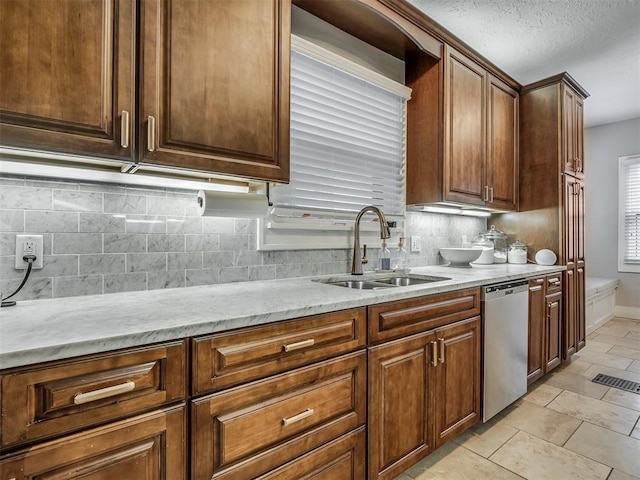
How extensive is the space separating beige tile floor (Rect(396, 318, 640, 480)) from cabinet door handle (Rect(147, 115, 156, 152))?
1869 millimetres

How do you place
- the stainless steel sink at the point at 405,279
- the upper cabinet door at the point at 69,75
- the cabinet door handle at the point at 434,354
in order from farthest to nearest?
the stainless steel sink at the point at 405,279
the cabinet door handle at the point at 434,354
the upper cabinet door at the point at 69,75

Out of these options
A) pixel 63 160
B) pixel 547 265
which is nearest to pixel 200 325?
pixel 63 160

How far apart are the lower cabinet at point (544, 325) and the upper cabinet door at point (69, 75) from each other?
2.73 metres

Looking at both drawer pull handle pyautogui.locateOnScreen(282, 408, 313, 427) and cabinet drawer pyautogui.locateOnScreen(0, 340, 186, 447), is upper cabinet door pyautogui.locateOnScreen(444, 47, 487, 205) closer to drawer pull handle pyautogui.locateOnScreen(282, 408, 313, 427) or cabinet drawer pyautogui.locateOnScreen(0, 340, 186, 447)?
drawer pull handle pyautogui.locateOnScreen(282, 408, 313, 427)

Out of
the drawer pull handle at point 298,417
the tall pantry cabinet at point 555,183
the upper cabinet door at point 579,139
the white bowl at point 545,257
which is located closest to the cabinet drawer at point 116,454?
the drawer pull handle at point 298,417

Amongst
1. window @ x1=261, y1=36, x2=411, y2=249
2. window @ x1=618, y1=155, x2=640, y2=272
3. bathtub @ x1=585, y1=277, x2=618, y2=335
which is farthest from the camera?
window @ x1=618, y1=155, x2=640, y2=272

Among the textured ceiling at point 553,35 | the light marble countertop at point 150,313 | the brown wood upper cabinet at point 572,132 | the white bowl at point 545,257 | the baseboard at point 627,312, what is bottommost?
the baseboard at point 627,312

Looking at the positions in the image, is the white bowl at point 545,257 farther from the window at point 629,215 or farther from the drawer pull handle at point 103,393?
the drawer pull handle at point 103,393

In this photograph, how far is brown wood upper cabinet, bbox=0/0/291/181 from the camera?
3.24 feet

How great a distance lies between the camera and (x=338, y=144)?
2.20 m

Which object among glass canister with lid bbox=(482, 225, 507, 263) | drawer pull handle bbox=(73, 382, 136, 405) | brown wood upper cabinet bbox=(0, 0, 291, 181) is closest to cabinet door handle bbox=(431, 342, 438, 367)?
brown wood upper cabinet bbox=(0, 0, 291, 181)

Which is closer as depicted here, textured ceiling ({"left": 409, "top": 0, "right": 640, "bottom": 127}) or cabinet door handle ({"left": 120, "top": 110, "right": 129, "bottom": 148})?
cabinet door handle ({"left": 120, "top": 110, "right": 129, "bottom": 148})

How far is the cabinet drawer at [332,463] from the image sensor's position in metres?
1.16

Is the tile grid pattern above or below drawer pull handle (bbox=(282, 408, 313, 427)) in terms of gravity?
above
